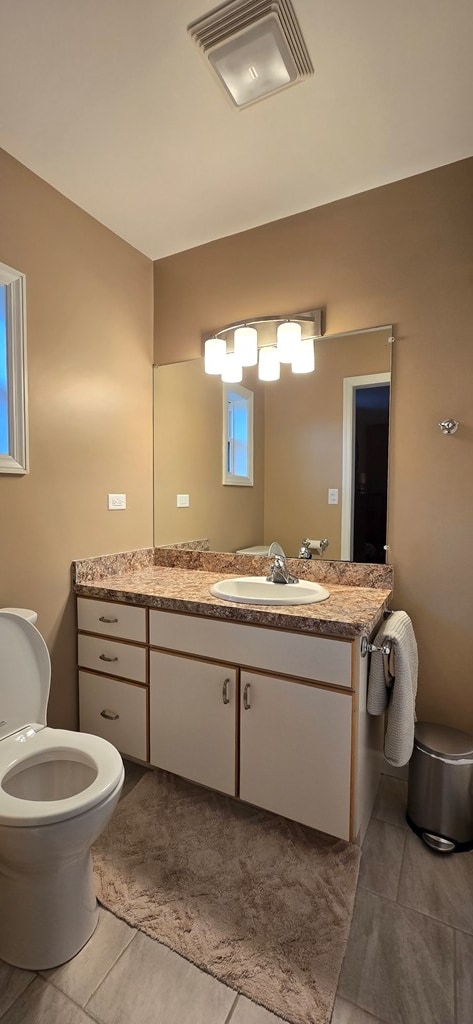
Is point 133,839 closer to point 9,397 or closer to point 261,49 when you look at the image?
point 9,397

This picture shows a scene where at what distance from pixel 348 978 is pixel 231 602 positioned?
3.29 ft

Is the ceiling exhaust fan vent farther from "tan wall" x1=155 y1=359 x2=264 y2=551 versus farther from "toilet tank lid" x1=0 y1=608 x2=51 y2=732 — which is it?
"toilet tank lid" x1=0 y1=608 x2=51 y2=732

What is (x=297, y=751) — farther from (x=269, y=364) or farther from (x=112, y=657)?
(x=269, y=364)

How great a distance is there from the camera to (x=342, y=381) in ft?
6.03

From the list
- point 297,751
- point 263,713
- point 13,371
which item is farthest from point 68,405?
point 297,751

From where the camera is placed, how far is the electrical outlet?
82.0 inches

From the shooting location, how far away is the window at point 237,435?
2082mm

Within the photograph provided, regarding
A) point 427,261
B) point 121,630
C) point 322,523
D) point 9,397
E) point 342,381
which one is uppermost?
point 427,261

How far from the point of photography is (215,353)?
2.04m

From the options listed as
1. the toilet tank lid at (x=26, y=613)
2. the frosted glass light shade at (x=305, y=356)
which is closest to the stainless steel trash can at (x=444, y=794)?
the toilet tank lid at (x=26, y=613)

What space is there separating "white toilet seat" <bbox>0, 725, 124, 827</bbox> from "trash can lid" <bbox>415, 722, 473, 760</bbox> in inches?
40.2

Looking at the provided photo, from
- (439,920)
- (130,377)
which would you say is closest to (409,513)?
(439,920)

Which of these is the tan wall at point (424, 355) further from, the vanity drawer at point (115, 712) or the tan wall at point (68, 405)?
the vanity drawer at point (115, 712)

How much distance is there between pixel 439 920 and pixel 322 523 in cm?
131
